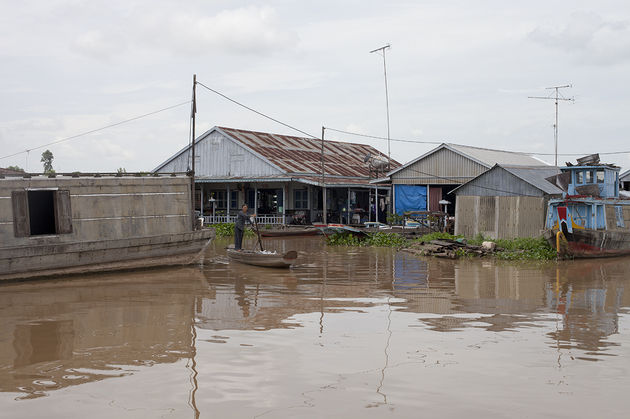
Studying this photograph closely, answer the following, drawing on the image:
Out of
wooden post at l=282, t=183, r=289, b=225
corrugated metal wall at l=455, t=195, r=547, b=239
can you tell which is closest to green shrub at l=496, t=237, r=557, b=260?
corrugated metal wall at l=455, t=195, r=547, b=239

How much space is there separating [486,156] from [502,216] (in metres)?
9.19

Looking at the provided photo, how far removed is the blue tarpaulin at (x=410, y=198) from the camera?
29989 millimetres

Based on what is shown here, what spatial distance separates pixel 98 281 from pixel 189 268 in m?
3.08

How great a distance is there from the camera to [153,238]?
16.8 m

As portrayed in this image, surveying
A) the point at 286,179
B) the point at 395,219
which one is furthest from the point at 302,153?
the point at 395,219

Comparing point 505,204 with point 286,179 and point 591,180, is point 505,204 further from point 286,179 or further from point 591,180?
point 286,179

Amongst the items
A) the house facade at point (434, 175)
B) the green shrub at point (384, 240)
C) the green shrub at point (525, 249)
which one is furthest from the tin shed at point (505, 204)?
the house facade at point (434, 175)

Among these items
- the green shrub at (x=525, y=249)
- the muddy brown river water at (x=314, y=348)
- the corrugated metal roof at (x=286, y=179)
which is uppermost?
the corrugated metal roof at (x=286, y=179)

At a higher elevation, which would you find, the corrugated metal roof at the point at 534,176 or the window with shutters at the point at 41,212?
the corrugated metal roof at the point at 534,176

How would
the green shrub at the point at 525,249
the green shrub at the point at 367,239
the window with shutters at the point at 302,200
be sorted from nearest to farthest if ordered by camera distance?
the green shrub at the point at 525,249 → the green shrub at the point at 367,239 → the window with shutters at the point at 302,200

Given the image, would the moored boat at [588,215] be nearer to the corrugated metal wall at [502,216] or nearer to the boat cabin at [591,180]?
the boat cabin at [591,180]

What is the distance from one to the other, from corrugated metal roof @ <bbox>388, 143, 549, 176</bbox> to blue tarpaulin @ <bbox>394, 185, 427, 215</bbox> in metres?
0.97

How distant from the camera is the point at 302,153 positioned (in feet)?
117

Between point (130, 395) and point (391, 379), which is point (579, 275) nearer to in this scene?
point (391, 379)
